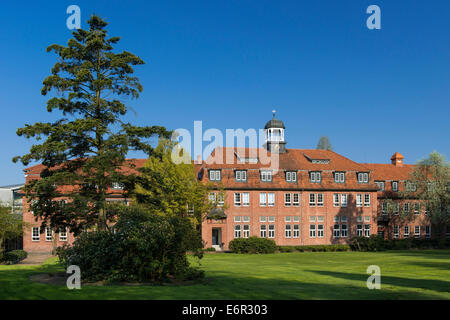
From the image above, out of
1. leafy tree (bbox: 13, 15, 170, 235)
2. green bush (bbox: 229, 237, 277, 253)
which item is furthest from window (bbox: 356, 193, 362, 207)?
leafy tree (bbox: 13, 15, 170, 235)

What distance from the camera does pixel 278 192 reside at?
55656 millimetres

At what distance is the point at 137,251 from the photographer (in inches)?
676

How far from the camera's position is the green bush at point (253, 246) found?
46.4m

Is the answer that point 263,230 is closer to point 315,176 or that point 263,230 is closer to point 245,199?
point 245,199

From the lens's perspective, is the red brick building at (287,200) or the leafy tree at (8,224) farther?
the red brick building at (287,200)

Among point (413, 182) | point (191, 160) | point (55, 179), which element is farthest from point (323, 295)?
point (413, 182)

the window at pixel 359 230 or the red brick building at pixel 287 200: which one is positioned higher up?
the red brick building at pixel 287 200

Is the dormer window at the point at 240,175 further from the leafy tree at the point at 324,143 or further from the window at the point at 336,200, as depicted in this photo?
the leafy tree at the point at 324,143

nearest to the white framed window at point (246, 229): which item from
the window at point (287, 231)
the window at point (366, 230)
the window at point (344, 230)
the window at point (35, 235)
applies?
the window at point (287, 231)

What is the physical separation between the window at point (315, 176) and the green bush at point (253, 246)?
13.4 meters

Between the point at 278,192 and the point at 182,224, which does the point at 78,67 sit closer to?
the point at 182,224

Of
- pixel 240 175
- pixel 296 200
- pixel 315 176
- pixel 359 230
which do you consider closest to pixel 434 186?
pixel 359 230

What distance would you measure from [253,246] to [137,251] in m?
30.4

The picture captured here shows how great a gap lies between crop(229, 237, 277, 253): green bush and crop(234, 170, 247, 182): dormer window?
963 cm
